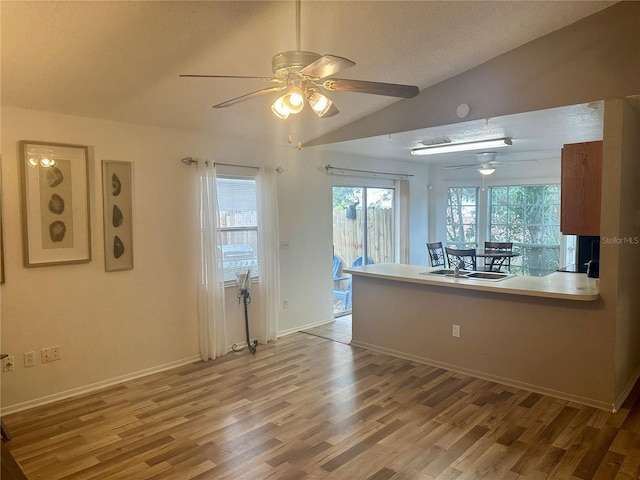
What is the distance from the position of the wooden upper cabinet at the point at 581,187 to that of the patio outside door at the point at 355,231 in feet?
10.4

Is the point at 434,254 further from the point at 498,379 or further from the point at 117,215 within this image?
the point at 117,215

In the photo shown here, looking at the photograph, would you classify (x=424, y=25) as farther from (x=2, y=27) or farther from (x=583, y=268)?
(x=583, y=268)

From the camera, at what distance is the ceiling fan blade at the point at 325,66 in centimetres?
199

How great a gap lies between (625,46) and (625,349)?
7.57ft

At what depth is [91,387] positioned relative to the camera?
3.80 m

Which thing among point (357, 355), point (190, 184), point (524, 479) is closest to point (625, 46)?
point (524, 479)

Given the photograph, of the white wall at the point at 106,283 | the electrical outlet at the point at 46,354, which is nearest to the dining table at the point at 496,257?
the white wall at the point at 106,283

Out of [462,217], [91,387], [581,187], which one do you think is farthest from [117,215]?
[462,217]

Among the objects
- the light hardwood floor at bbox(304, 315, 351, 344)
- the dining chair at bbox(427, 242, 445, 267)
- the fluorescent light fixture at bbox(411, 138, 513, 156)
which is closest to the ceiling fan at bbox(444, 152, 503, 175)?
the fluorescent light fixture at bbox(411, 138, 513, 156)

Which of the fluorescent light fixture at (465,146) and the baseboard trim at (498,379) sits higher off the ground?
the fluorescent light fixture at (465,146)

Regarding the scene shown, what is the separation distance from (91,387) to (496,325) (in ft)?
11.8

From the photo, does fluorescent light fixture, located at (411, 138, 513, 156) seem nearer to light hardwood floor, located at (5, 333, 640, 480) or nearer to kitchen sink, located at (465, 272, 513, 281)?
kitchen sink, located at (465, 272, 513, 281)

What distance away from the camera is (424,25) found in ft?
9.95

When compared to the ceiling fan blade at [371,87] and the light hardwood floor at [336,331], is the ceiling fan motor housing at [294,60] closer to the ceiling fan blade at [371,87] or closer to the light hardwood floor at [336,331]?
the ceiling fan blade at [371,87]
